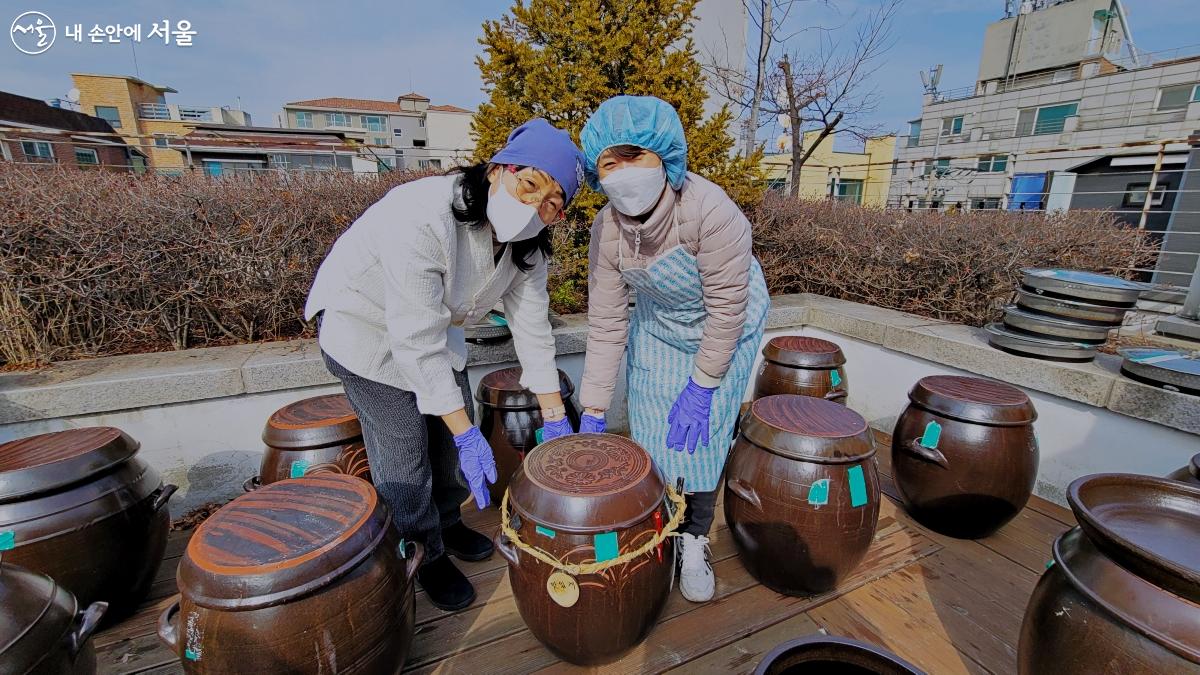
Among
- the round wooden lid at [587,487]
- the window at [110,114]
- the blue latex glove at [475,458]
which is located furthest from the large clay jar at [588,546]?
the window at [110,114]

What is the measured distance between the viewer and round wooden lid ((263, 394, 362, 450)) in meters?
2.13

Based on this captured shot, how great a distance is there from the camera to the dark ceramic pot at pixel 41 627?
1.14 meters

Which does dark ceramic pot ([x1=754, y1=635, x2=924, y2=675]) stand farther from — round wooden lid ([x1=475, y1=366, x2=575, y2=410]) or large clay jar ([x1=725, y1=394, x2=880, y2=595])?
round wooden lid ([x1=475, y1=366, x2=575, y2=410])

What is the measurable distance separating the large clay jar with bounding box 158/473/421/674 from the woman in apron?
102 centimetres

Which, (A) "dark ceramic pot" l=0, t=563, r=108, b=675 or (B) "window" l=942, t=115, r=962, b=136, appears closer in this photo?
(A) "dark ceramic pot" l=0, t=563, r=108, b=675

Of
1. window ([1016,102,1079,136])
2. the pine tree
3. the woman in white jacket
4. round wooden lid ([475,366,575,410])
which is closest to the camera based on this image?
the woman in white jacket

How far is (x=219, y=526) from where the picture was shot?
1433 mm

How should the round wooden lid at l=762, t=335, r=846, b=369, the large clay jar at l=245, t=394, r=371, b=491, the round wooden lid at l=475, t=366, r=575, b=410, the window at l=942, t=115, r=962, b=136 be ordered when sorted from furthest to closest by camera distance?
the window at l=942, t=115, r=962, b=136, the round wooden lid at l=762, t=335, r=846, b=369, the round wooden lid at l=475, t=366, r=575, b=410, the large clay jar at l=245, t=394, r=371, b=491

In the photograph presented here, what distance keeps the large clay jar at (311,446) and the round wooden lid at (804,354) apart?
2387 millimetres

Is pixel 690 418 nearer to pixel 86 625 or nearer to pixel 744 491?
pixel 744 491

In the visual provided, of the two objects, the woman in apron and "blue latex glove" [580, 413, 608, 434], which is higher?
the woman in apron

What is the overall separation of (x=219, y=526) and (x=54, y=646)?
38 centimetres

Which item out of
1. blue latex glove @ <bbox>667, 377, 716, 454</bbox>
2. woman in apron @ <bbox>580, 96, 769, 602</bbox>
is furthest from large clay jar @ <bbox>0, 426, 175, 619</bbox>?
blue latex glove @ <bbox>667, 377, 716, 454</bbox>

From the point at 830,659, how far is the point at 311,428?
2.04 m
